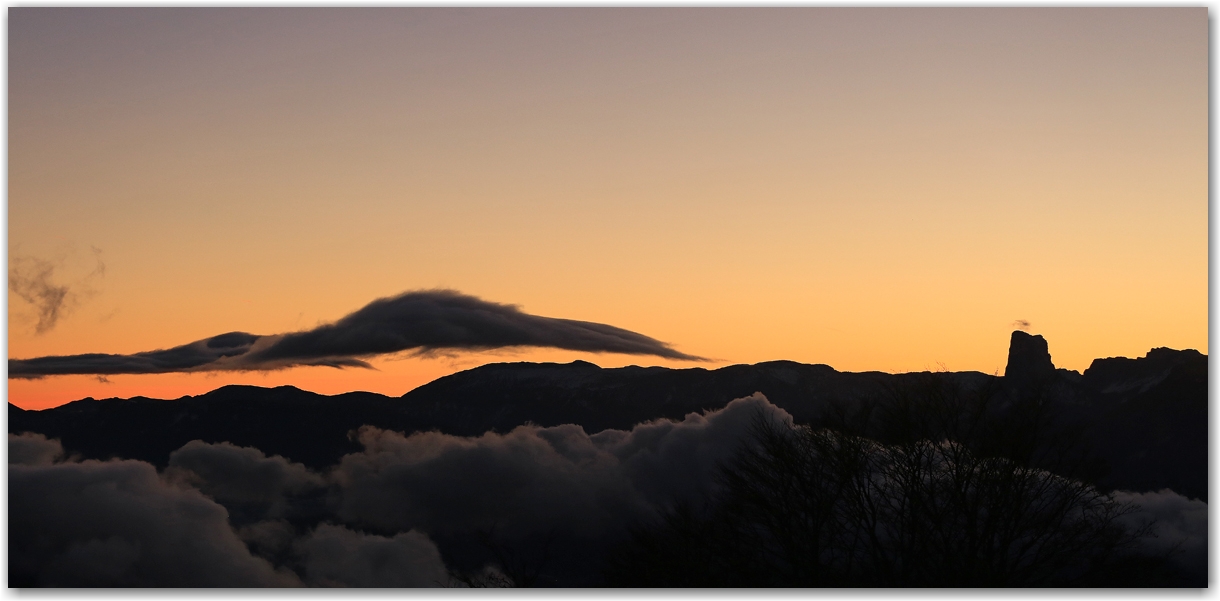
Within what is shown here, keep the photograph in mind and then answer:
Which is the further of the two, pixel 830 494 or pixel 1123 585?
pixel 830 494

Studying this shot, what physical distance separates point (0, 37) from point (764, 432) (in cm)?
2226

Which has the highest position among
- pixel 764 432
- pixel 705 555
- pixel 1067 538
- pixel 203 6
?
pixel 203 6

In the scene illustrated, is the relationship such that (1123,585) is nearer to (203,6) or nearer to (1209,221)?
(1209,221)

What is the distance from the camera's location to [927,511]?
824 inches

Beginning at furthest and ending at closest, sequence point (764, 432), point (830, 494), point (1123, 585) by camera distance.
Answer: point (764, 432) → point (830, 494) → point (1123, 585)

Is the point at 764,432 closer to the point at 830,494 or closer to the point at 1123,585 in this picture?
the point at 830,494

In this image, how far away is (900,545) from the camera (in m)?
21.1

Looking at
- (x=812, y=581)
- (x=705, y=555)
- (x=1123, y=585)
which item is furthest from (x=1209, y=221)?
(x=705, y=555)

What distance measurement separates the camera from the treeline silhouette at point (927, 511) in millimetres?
20938

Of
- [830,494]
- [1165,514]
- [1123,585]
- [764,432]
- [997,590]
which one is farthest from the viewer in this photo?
[1165,514]

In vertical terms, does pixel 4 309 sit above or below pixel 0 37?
below

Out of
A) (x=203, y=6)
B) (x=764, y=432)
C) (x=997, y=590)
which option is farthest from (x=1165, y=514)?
A: (x=203, y=6)

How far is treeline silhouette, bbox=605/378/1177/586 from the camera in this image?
68.7 feet

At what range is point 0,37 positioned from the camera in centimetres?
2222
